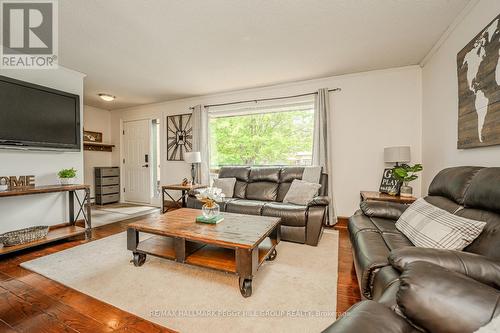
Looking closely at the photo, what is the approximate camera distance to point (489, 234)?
1.23 metres

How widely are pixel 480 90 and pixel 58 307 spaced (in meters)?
3.69

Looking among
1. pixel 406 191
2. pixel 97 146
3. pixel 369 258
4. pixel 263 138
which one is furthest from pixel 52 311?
pixel 97 146

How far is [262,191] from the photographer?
11.9 ft

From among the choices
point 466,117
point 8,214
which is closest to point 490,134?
point 466,117

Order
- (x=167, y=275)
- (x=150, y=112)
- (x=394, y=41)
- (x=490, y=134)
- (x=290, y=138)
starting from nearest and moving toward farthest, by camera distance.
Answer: (x=490, y=134), (x=167, y=275), (x=394, y=41), (x=290, y=138), (x=150, y=112)

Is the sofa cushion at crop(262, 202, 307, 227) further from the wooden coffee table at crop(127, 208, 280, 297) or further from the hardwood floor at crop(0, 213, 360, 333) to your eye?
the hardwood floor at crop(0, 213, 360, 333)

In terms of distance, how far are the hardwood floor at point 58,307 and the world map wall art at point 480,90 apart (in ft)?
5.30

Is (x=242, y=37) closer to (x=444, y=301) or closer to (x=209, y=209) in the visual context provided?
(x=209, y=209)

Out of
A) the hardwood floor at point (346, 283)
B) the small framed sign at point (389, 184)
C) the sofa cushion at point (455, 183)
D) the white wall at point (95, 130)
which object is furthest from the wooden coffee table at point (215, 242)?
the white wall at point (95, 130)

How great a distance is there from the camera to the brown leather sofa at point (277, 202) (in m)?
2.71

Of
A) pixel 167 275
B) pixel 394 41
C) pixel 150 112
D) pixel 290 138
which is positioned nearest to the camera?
pixel 167 275

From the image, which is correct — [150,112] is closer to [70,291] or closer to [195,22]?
Answer: [195,22]

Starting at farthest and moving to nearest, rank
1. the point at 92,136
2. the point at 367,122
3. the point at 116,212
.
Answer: the point at 92,136 < the point at 116,212 < the point at 367,122

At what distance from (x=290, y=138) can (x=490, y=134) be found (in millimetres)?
2683
